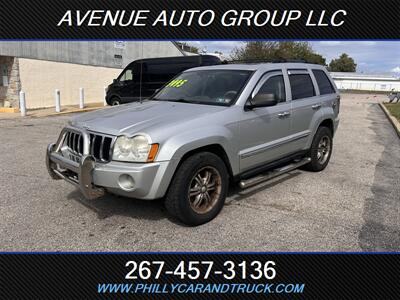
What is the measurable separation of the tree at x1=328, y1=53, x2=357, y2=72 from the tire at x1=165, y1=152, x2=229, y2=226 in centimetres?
10240

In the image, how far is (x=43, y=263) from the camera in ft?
10.5

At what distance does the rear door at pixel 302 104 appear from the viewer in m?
5.23

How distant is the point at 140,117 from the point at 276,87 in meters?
2.08

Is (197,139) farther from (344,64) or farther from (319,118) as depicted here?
(344,64)

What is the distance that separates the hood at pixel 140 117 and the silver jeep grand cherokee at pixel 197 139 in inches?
0.4

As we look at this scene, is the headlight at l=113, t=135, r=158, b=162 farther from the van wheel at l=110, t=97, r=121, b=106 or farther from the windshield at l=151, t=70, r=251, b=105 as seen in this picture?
the van wheel at l=110, t=97, r=121, b=106

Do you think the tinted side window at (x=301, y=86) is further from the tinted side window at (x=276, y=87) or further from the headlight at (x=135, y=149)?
the headlight at (x=135, y=149)

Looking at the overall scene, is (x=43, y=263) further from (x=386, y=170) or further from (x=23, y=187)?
(x=386, y=170)

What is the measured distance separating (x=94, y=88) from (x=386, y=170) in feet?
59.4

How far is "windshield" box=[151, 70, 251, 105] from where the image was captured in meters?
4.46

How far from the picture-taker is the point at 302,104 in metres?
5.36

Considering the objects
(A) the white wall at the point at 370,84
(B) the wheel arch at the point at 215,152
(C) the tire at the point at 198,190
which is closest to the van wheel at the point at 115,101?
Answer: (B) the wheel arch at the point at 215,152

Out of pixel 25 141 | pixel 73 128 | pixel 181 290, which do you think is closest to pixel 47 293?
pixel 181 290

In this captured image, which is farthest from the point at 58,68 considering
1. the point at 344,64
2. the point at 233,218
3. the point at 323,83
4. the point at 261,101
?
the point at 344,64
